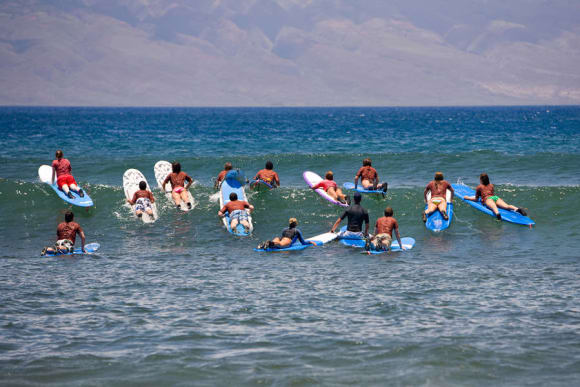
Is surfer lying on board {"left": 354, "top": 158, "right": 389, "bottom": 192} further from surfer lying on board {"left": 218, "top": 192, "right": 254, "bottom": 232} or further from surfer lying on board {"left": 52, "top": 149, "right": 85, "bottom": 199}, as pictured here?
surfer lying on board {"left": 52, "top": 149, "right": 85, "bottom": 199}

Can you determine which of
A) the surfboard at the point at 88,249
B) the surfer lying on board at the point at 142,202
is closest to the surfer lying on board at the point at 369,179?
the surfer lying on board at the point at 142,202

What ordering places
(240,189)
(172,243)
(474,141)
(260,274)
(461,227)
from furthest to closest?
(474,141), (240,189), (461,227), (172,243), (260,274)

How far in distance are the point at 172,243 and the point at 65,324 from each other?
6941mm

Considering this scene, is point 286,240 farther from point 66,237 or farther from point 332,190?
point 332,190

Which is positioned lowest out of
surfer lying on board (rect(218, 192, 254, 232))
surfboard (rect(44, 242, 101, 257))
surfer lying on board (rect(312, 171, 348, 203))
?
surfboard (rect(44, 242, 101, 257))

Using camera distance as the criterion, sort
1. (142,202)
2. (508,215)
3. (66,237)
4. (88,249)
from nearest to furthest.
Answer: (66,237) < (88,249) < (508,215) < (142,202)

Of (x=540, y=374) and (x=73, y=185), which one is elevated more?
(x=73, y=185)

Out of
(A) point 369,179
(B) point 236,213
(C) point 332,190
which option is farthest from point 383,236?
(A) point 369,179

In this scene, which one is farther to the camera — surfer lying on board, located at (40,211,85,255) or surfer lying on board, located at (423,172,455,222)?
surfer lying on board, located at (423,172,455,222)

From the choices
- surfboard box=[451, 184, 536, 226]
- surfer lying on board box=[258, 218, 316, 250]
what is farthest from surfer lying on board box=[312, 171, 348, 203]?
surfer lying on board box=[258, 218, 316, 250]

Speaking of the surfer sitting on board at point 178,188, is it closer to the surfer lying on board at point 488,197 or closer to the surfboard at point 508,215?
the surfboard at point 508,215

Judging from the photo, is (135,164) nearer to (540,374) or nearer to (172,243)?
(172,243)

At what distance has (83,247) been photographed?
1711 centimetres

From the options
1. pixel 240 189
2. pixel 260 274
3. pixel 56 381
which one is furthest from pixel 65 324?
pixel 240 189
